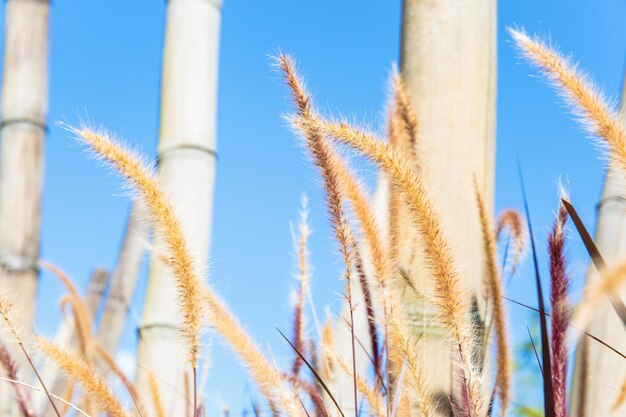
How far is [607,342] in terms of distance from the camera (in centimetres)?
101

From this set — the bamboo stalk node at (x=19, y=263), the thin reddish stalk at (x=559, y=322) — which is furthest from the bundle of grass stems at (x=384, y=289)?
the bamboo stalk node at (x=19, y=263)

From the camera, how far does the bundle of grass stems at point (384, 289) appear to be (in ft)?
2.03

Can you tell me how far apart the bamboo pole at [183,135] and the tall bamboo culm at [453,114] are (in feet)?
3.43

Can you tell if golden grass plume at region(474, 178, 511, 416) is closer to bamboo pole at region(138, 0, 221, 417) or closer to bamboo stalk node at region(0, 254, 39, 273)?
bamboo pole at region(138, 0, 221, 417)

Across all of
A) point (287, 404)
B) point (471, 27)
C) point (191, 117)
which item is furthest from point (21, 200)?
point (287, 404)

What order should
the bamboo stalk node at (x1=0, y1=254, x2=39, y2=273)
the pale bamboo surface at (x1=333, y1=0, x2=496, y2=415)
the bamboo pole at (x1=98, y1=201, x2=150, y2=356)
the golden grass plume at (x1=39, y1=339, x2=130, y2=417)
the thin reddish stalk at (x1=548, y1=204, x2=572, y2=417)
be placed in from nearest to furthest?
the thin reddish stalk at (x1=548, y1=204, x2=572, y2=417), the golden grass plume at (x1=39, y1=339, x2=130, y2=417), the pale bamboo surface at (x1=333, y1=0, x2=496, y2=415), the bamboo stalk node at (x1=0, y1=254, x2=39, y2=273), the bamboo pole at (x1=98, y1=201, x2=150, y2=356)

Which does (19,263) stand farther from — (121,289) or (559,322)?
(559,322)

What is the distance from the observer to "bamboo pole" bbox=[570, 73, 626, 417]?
3.14 feet

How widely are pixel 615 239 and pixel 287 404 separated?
0.51 metres

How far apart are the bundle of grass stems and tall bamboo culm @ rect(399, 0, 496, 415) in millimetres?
19

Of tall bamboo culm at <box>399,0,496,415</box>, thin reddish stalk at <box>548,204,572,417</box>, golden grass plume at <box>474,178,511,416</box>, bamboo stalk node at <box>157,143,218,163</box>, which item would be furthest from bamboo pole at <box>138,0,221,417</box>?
thin reddish stalk at <box>548,204,572,417</box>

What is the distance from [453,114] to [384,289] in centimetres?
31

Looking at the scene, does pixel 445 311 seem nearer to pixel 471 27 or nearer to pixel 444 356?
pixel 444 356

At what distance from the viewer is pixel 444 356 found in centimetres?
90
